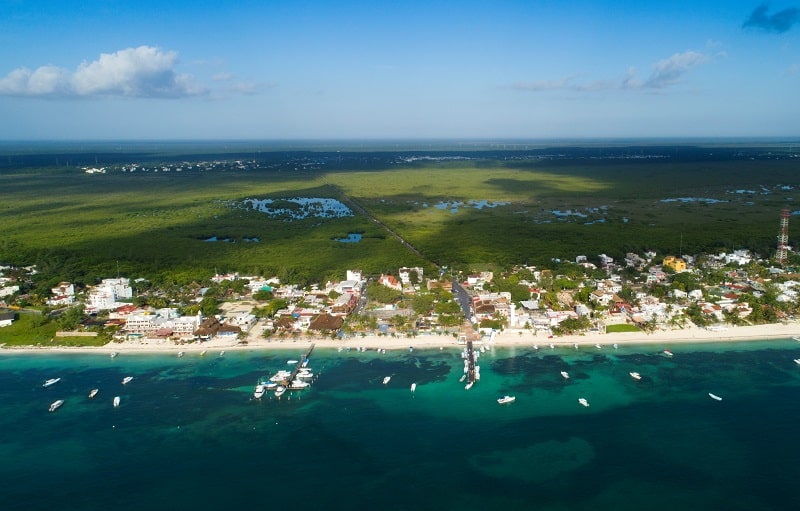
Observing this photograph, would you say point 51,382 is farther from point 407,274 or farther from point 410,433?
point 407,274

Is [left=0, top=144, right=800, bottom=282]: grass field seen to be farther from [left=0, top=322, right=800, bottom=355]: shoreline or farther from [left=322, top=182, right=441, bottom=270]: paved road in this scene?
[left=0, top=322, right=800, bottom=355]: shoreline

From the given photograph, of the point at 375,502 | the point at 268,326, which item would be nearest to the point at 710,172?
the point at 268,326

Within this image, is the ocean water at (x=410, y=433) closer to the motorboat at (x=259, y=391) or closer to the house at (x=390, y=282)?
the motorboat at (x=259, y=391)

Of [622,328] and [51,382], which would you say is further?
[622,328]

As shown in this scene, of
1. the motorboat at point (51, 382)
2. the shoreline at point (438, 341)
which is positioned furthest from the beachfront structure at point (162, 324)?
→ the motorboat at point (51, 382)

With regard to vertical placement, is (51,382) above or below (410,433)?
above

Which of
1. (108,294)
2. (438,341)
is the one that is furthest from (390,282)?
(108,294)
